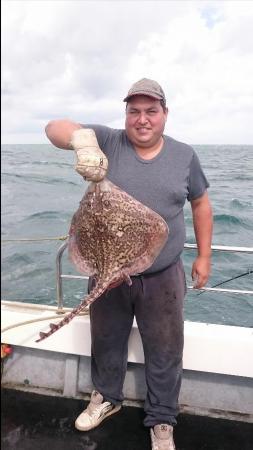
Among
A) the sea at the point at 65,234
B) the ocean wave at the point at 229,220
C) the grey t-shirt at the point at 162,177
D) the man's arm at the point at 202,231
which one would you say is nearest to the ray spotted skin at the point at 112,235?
the grey t-shirt at the point at 162,177

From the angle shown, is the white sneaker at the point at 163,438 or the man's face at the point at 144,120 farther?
the white sneaker at the point at 163,438

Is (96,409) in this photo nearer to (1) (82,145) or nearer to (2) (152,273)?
(2) (152,273)

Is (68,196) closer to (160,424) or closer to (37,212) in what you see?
(37,212)

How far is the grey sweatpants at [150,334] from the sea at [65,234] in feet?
3.01

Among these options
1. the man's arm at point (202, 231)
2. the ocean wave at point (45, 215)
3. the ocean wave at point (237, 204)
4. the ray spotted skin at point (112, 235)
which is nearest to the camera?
the ray spotted skin at point (112, 235)

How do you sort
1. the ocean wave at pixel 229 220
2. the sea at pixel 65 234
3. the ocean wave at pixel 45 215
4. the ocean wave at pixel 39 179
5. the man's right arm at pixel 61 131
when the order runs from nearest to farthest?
the man's right arm at pixel 61 131
the sea at pixel 65 234
the ocean wave at pixel 229 220
the ocean wave at pixel 45 215
the ocean wave at pixel 39 179

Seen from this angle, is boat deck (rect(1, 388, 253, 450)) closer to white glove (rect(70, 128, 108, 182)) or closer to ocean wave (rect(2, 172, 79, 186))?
white glove (rect(70, 128, 108, 182))

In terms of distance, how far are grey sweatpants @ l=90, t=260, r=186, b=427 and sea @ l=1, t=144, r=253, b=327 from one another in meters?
0.92

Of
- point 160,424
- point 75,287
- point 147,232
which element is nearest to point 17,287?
point 75,287

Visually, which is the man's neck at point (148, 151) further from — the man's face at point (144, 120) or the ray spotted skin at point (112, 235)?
the ray spotted skin at point (112, 235)

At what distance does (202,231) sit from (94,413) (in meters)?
1.69

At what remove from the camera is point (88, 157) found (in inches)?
74.5

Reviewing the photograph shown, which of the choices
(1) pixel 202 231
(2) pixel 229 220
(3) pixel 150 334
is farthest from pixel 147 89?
(2) pixel 229 220

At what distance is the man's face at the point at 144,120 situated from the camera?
2402 millimetres
